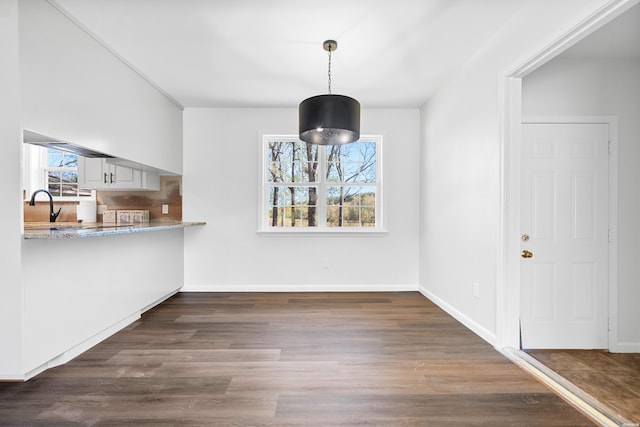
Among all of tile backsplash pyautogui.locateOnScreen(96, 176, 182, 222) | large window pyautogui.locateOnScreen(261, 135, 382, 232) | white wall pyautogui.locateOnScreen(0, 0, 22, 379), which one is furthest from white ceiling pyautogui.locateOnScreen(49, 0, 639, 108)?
tile backsplash pyautogui.locateOnScreen(96, 176, 182, 222)

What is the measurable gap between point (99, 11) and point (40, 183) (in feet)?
8.84

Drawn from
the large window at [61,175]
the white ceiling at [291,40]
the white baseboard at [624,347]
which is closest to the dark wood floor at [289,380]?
the white baseboard at [624,347]

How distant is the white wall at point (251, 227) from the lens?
13.3 feet

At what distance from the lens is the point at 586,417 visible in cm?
158

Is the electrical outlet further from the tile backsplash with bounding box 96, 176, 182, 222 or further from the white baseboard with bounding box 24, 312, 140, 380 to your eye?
the tile backsplash with bounding box 96, 176, 182, 222

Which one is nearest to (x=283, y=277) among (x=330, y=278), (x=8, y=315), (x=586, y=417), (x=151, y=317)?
(x=330, y=278)

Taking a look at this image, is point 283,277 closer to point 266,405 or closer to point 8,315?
point 266,405

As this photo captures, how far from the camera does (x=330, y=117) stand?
7.27 feet

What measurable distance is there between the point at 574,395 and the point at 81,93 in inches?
153

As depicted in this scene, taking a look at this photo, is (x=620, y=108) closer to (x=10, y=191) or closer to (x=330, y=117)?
(x=330, y=117)

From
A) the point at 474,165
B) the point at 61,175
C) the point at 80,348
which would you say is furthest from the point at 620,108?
the point at 61,175

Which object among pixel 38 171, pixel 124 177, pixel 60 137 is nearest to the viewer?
pixel 60 137

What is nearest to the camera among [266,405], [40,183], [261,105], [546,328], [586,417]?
[586,417]

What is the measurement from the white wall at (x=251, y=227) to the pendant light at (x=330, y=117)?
1.79m
